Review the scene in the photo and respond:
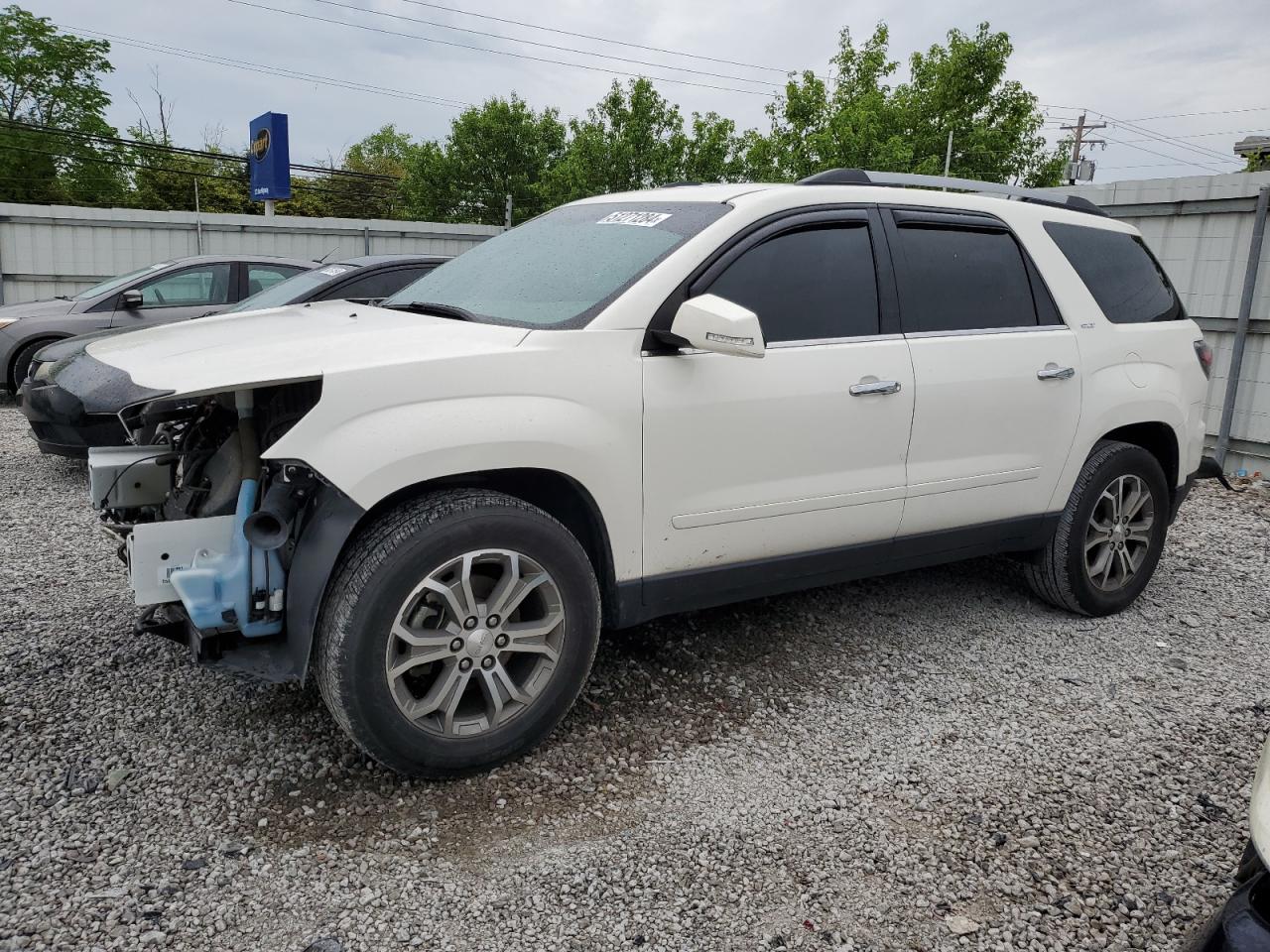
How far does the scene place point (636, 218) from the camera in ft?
11.7

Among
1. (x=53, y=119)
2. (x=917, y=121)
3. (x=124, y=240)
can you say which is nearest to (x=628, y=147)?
(x=917, y=121)

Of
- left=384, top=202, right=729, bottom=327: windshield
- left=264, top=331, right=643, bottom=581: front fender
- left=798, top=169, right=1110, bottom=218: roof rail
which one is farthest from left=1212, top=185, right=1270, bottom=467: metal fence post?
left=264, top=331, right=643, bottom=581: front fender

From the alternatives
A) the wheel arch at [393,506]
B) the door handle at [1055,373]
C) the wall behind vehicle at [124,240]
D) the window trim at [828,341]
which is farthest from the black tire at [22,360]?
the door handle at [1055,373]

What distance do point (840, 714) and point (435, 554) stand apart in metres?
1.67

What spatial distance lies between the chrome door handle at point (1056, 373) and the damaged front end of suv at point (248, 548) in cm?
288

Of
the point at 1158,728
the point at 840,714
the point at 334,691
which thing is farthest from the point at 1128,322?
the point at 334,691

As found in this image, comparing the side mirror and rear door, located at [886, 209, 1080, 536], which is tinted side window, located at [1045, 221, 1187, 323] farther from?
the side mirror

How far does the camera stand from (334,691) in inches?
105

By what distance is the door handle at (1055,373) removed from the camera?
397cm

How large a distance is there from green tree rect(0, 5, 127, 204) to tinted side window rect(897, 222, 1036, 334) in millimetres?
40288

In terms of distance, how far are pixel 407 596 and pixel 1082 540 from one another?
3.17 metres

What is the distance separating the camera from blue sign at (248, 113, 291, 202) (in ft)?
56.5

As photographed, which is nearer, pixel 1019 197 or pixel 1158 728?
pixel 1158 728

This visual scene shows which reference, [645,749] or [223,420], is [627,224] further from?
[645,749]
